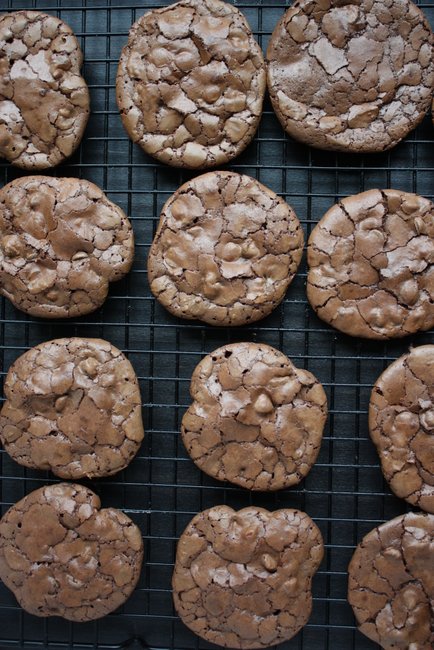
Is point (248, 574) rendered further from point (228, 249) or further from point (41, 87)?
point (41, 87)

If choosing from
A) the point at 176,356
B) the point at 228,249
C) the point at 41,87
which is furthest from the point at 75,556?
Result: the point at 41,87

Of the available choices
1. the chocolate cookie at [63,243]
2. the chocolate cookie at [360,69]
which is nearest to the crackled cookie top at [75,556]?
the chocolate cookie at [63,243]

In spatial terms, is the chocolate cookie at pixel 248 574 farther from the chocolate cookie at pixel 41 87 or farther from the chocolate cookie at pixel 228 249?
the chocolate cookie at pixel 41 87

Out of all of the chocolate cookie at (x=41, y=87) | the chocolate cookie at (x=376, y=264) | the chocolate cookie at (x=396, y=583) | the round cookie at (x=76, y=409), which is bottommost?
the chocolate cookie at (x=396, y=583)

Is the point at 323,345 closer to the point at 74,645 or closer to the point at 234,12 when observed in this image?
the point at 234,12

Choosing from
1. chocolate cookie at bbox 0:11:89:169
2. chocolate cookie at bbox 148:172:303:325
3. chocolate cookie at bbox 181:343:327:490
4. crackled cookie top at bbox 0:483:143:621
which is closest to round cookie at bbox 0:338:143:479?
crackled cookie top at bbox 0:483:143:621

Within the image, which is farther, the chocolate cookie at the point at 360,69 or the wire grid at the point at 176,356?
the wire grid at the point at 176,356

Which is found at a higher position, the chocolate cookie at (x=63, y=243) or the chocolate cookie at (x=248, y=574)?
the chocolate cookie at (x=63, y=243)
